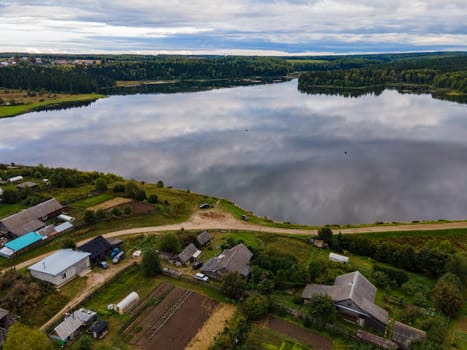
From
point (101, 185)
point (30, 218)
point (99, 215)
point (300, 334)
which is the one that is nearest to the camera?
point (300, 334)

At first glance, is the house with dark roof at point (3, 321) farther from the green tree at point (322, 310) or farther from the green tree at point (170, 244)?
the green tree at point (322, 310)

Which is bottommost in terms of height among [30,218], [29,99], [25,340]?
[30,218]

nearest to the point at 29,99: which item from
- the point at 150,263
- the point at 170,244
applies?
the point at 170,244

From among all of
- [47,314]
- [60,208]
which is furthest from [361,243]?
[60,208]

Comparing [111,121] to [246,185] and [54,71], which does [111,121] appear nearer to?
[246,185]

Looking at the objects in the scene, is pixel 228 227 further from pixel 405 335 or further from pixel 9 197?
→ pixel 9 197

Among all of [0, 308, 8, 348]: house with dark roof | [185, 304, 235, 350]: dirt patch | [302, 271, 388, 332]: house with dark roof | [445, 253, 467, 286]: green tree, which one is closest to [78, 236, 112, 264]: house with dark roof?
[0, 308, 8, 348]: house with dark roof
